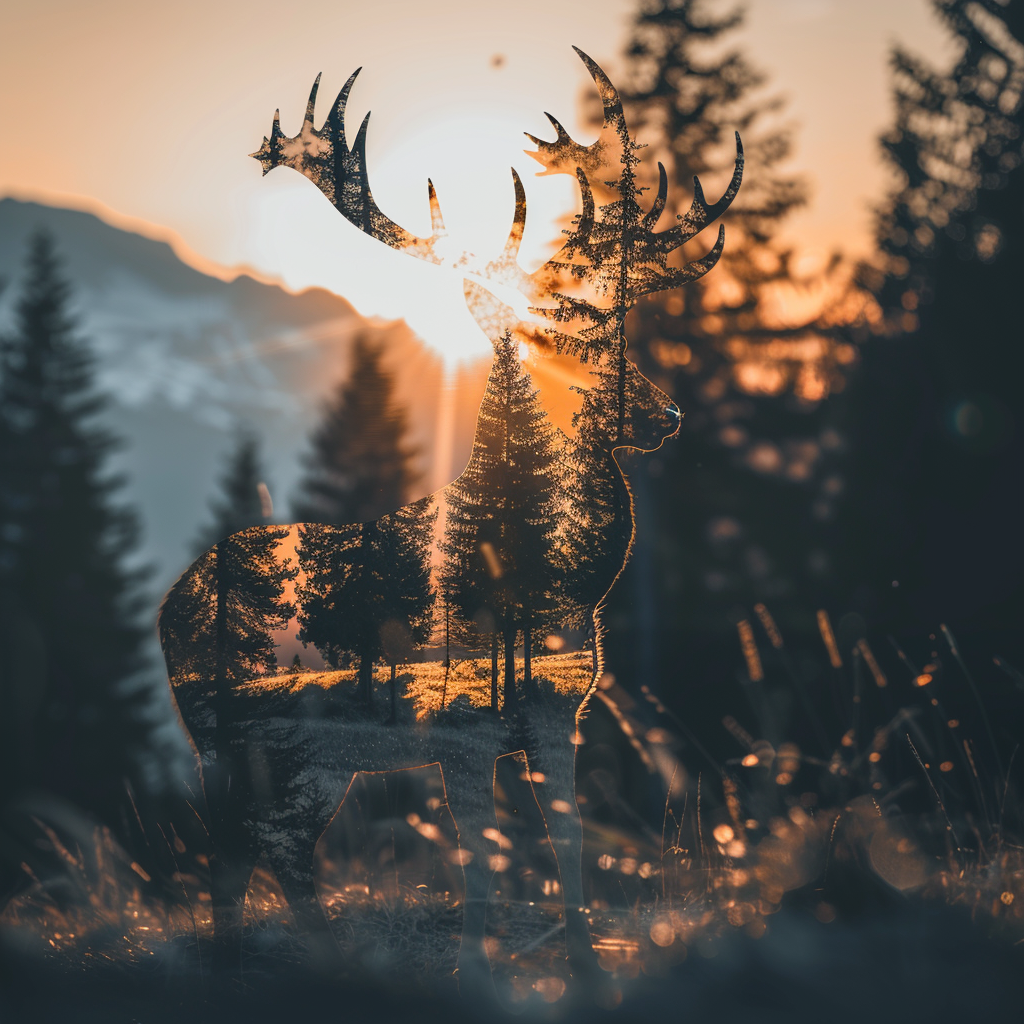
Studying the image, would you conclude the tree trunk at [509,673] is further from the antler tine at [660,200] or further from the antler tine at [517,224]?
the antler tine at [660,200]

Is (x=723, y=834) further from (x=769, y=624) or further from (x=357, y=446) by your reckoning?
(x=357, y=446)

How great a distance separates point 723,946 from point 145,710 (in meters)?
6.76

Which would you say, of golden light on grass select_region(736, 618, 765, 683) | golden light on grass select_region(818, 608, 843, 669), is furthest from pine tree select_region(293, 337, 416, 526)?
golden light on grass select_region(818, 608, 843, 669)

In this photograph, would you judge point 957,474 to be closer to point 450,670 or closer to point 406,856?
point 450,670

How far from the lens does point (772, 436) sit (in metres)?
5.86

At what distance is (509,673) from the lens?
9.86 feet

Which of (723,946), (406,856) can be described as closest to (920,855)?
(723,946)

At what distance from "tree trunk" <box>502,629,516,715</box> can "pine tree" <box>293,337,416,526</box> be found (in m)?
1.41
